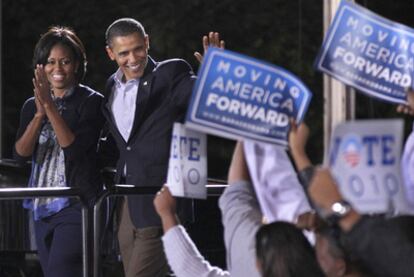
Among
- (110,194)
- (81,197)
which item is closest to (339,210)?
(110,194)

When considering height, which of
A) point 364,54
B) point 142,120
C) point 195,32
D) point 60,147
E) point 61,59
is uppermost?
point 195,32

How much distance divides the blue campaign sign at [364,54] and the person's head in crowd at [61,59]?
2490 mm

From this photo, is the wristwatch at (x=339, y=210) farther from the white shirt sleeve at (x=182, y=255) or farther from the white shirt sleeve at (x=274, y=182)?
the white shirt sleeve at (x=182, y=255)

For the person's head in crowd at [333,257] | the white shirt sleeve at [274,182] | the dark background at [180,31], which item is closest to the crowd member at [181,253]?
the white shirt sleeve at [274,182]

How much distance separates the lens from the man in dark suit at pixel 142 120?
7.00 m

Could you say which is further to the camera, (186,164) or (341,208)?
(186,164)

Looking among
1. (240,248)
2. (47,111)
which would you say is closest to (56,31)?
(47,111)

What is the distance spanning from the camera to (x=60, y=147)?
7.33 meters

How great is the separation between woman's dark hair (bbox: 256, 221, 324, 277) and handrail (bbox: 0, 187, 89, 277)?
282cm

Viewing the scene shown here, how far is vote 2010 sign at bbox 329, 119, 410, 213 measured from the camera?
13.9 feet

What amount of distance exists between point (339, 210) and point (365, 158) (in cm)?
18

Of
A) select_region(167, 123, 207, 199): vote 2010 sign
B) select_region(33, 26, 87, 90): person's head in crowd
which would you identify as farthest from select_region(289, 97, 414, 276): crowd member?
select_region(33, 26, 87, 90): person's head in crowd

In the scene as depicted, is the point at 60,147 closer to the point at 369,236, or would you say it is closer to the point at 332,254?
the point at 332,254

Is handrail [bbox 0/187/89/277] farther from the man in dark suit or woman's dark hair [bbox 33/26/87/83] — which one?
woman's dark hair [bbox 33/26/87/83]
